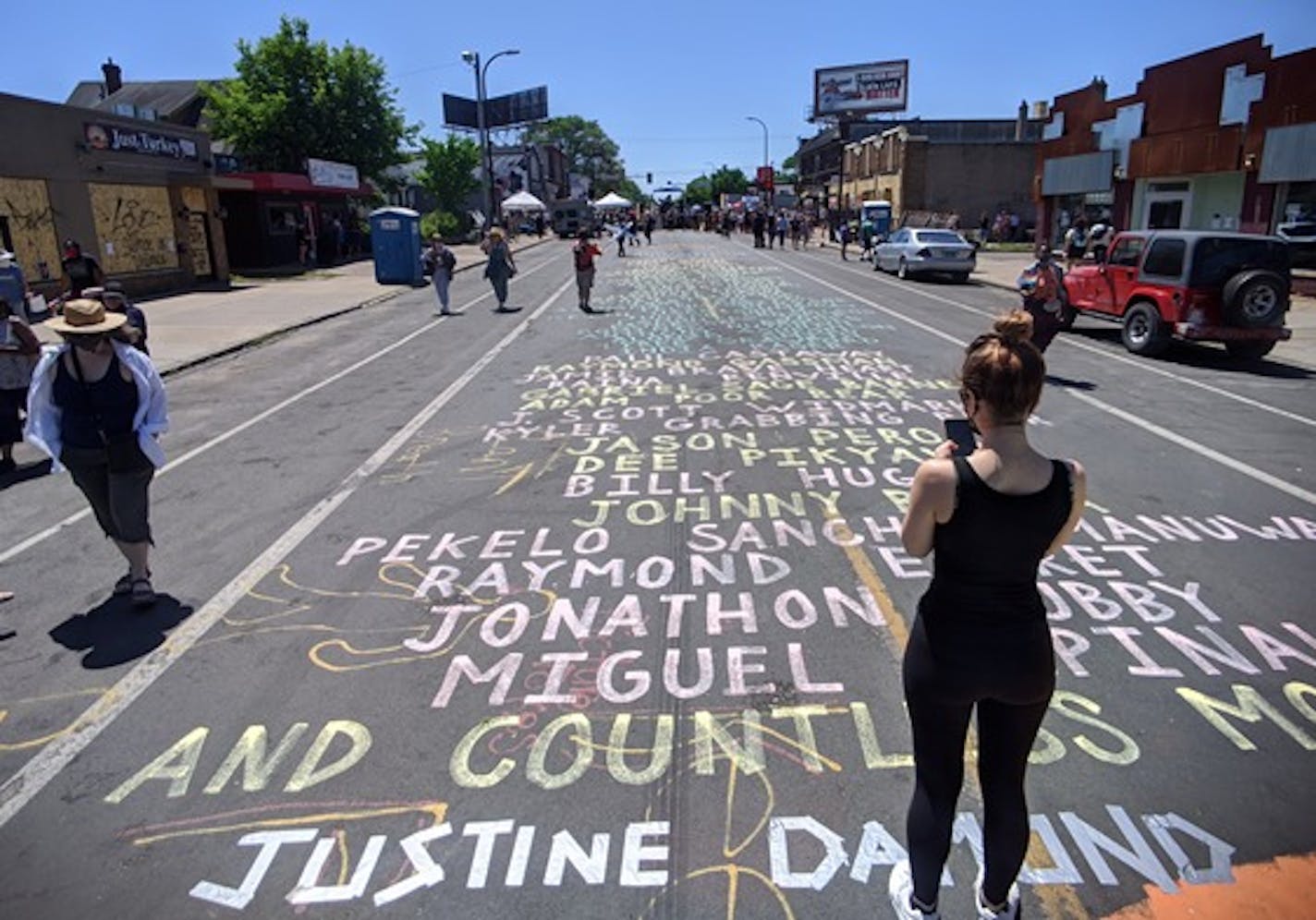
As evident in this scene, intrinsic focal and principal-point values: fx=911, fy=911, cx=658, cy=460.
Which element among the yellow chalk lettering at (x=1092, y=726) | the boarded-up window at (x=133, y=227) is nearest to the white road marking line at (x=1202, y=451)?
the yellow chalk lettering at (x=1092, y=726)

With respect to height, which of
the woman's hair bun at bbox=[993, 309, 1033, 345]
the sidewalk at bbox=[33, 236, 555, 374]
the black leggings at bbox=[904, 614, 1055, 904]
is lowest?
the sidewalk at bbox=[33, 236, 555, 374]

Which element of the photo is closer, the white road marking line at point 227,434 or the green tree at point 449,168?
the white road marking line at point 227,434

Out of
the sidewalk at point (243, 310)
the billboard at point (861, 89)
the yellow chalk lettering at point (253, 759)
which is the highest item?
the billboard at point (861, 89)

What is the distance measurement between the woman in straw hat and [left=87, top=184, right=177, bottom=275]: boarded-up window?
2082 centimetres

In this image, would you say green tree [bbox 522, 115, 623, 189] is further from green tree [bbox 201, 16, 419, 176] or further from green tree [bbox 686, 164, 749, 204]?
green tree [bbox 201, 16, 419, 176]

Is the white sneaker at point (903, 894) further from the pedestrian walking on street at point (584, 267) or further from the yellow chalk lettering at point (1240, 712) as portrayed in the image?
the pedestrian walking on street at point (584, 267)

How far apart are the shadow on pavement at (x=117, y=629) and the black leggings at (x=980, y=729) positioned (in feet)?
13.4

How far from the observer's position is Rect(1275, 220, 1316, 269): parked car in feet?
67.4

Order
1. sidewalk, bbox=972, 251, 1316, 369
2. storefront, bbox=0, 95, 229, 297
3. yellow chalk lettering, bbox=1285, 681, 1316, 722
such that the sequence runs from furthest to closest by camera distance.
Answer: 1. storefront, bbox=0, 95, 229, 297
2. sidewalk, bbox=972, 251, 1316, 369
3. yellow chalk lettering, bbox=1285, 681, 1316, 722

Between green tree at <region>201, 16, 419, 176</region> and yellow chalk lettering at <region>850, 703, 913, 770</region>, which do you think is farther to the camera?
green tree at <region>201, 16, 419, 176</region>

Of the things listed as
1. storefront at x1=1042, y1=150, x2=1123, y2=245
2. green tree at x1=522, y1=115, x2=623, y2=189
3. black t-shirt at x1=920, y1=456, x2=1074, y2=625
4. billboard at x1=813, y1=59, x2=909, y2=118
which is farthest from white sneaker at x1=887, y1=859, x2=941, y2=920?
green tree at x1=522, y1=115, x2=623, y2=189

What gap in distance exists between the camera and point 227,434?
31.4 ft

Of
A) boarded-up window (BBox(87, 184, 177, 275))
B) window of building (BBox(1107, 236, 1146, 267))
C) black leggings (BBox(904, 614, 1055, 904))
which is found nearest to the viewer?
black leggings (BBox(904, 614, 1055, 904))

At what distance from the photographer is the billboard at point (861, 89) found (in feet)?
241
